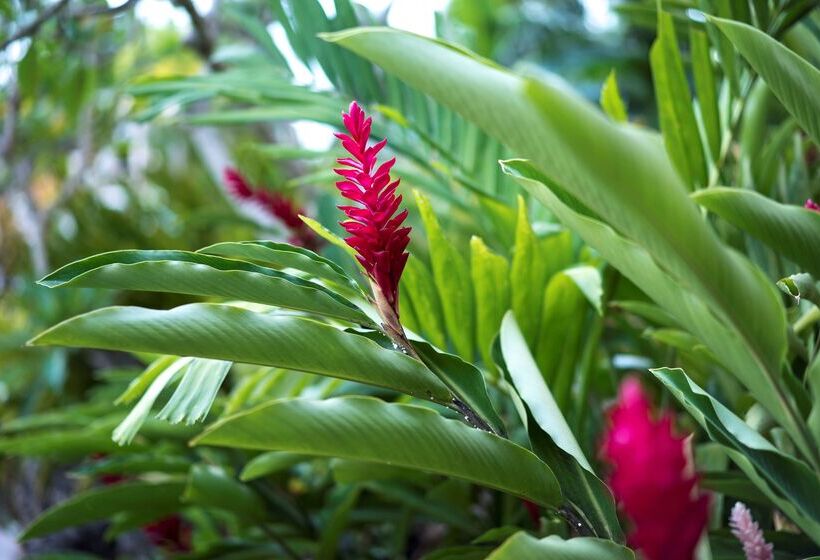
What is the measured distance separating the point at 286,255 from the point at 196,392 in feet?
0.32

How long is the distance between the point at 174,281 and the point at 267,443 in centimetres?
11

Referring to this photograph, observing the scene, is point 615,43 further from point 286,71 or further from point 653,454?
point 653,454

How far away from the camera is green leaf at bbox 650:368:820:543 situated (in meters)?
0.46

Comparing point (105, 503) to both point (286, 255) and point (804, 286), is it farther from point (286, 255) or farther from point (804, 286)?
point (804, 286)

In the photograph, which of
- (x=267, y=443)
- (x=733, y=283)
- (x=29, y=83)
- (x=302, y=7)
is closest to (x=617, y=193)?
(x=733, y=283)

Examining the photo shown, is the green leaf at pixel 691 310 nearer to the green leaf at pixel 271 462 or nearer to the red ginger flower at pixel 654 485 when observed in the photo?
the red ginger flower at pixel 654 485

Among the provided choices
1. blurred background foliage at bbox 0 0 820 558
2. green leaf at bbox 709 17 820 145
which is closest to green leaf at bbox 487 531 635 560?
blurred background foliage at bbox 0 0 820 558

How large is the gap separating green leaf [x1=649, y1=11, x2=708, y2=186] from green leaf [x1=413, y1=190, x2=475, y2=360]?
22 centimetres

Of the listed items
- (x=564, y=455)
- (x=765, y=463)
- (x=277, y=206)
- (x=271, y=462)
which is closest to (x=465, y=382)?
(x=564, y=455)

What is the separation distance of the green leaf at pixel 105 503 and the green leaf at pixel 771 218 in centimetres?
57

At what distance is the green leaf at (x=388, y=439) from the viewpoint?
396 mm

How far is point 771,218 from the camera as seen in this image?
45cm

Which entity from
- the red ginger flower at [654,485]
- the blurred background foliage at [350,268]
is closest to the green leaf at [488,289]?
the blurred background foliage at [350,268]

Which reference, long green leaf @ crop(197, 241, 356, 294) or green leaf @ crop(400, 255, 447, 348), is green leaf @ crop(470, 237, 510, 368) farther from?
long green leaf @ crop(197, 241, 356, 294)
